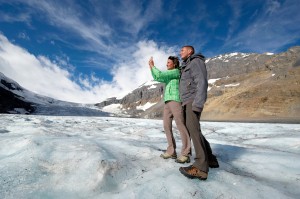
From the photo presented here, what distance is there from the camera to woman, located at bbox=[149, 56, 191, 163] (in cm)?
455

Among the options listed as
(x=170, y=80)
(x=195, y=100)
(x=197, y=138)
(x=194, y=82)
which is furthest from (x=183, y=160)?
(x=170, y=80)

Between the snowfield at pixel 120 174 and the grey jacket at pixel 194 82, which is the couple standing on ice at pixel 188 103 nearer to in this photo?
the grey jacket at pixel 194 82

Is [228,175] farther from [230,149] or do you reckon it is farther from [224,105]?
[224,105]

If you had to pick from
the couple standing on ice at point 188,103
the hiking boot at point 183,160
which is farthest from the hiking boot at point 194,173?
the hiking boot at point 183,160

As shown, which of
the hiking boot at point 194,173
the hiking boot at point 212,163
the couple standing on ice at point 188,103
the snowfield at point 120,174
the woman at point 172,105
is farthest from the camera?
the woman at point 172,105

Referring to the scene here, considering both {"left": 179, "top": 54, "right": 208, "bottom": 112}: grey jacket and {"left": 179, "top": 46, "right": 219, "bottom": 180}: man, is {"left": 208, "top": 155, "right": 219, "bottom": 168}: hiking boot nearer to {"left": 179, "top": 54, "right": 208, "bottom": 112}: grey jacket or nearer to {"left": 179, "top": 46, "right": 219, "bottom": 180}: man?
{"left": 179, "top": 46, "right": 219, "bottom": 180}: man

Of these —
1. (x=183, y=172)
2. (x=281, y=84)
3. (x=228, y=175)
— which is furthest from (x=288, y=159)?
(x=281, y=84)

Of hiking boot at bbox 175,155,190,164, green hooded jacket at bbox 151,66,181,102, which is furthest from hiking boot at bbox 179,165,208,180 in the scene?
green hooded jacket at bbox 151,66,181,102

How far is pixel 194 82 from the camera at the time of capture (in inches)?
168

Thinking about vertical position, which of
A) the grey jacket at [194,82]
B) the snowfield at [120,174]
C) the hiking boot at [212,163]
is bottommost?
the snowfield at [120,174]

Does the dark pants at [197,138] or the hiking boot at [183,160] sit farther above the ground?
the dark pants at [197,138]

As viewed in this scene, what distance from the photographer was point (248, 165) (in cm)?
480

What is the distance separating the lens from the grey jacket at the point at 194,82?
395 centimetres

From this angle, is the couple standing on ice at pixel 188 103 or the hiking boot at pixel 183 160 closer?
the couple standing on ice at pixel 188 103
